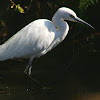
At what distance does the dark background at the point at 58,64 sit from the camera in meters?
4.41

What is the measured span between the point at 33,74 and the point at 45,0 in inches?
82.2

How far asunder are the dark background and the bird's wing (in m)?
0.50

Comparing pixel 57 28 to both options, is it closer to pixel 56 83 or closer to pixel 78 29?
pixel 56 83

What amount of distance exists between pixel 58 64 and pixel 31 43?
3.76 ft

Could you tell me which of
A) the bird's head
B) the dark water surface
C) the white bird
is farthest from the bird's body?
the dark water surface

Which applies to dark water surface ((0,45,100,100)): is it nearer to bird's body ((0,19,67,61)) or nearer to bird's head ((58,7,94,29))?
bird's body ((0,19,67,61))

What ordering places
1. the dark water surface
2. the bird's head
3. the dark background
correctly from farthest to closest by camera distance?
the bird's head, the dark background, the dark water surface

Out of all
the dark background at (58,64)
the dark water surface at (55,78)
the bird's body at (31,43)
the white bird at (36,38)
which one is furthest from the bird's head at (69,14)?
the dark water surface at (55,78)

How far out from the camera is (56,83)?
4.84 m

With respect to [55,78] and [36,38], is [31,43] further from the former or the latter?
[55,78]

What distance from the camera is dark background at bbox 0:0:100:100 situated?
4.41 m

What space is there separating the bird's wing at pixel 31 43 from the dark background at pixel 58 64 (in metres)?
0.50

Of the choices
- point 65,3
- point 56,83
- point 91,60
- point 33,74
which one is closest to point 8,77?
point 33,74

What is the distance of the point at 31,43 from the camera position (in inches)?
186
